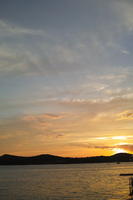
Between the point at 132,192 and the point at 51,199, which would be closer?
the point at 51,199

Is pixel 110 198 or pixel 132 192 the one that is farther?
pixel 132 192

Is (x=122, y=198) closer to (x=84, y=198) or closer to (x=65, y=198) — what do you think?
(x=84, y=198)

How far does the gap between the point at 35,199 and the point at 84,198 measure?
1025 centimetres

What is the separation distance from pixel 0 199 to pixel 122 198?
2538 cm

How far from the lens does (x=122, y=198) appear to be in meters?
54.0

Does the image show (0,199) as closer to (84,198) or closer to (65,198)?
(65,198)

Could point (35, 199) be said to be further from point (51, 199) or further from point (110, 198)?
point (110, 198)

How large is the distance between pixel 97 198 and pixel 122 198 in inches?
200

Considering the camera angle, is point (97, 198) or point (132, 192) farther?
point (132, 192)

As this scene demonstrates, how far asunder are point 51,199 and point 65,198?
10.1ft

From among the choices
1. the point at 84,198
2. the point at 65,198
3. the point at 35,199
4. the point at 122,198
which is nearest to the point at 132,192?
the point at 122,198

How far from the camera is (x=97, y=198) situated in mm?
54531

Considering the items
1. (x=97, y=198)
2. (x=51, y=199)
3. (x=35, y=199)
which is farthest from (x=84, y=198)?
(x=35, y=199)

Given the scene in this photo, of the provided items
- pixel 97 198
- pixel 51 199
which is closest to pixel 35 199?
pixel 51 199
